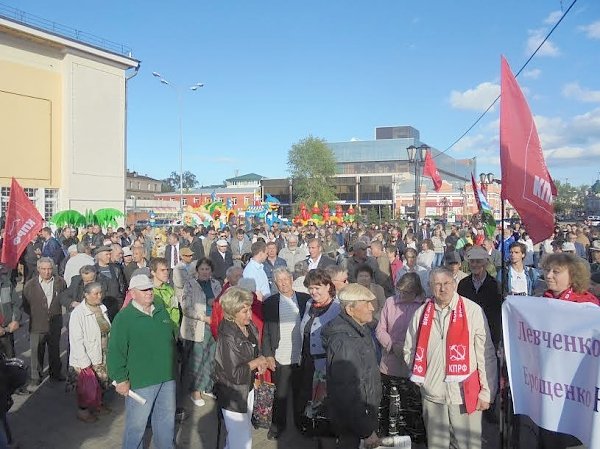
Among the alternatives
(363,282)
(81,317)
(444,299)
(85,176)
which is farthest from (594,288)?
(85,176)

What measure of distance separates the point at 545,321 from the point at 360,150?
340 feet

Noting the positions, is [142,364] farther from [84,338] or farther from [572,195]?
[572,195]

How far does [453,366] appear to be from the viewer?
379cm

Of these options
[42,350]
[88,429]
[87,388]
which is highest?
[42,350]

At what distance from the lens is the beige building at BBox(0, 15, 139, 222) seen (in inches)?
1256

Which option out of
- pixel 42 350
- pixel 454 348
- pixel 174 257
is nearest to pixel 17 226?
pixel 42 350

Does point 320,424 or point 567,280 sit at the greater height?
point 567,280

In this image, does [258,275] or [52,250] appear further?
[52,250]

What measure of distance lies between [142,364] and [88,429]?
196 cm

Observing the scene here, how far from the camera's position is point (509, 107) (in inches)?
147

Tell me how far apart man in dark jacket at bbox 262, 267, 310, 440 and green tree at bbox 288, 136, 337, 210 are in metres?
63.3

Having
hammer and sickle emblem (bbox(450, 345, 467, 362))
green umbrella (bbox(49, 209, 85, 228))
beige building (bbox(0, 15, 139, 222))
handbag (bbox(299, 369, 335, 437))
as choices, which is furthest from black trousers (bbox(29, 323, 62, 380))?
beige building (bbox(0, 15, 139, 222))

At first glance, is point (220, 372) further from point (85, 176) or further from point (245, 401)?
point (85, 176)

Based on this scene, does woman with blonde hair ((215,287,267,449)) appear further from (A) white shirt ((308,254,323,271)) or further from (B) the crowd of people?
(A) white shirt ((308,254,323,271))
